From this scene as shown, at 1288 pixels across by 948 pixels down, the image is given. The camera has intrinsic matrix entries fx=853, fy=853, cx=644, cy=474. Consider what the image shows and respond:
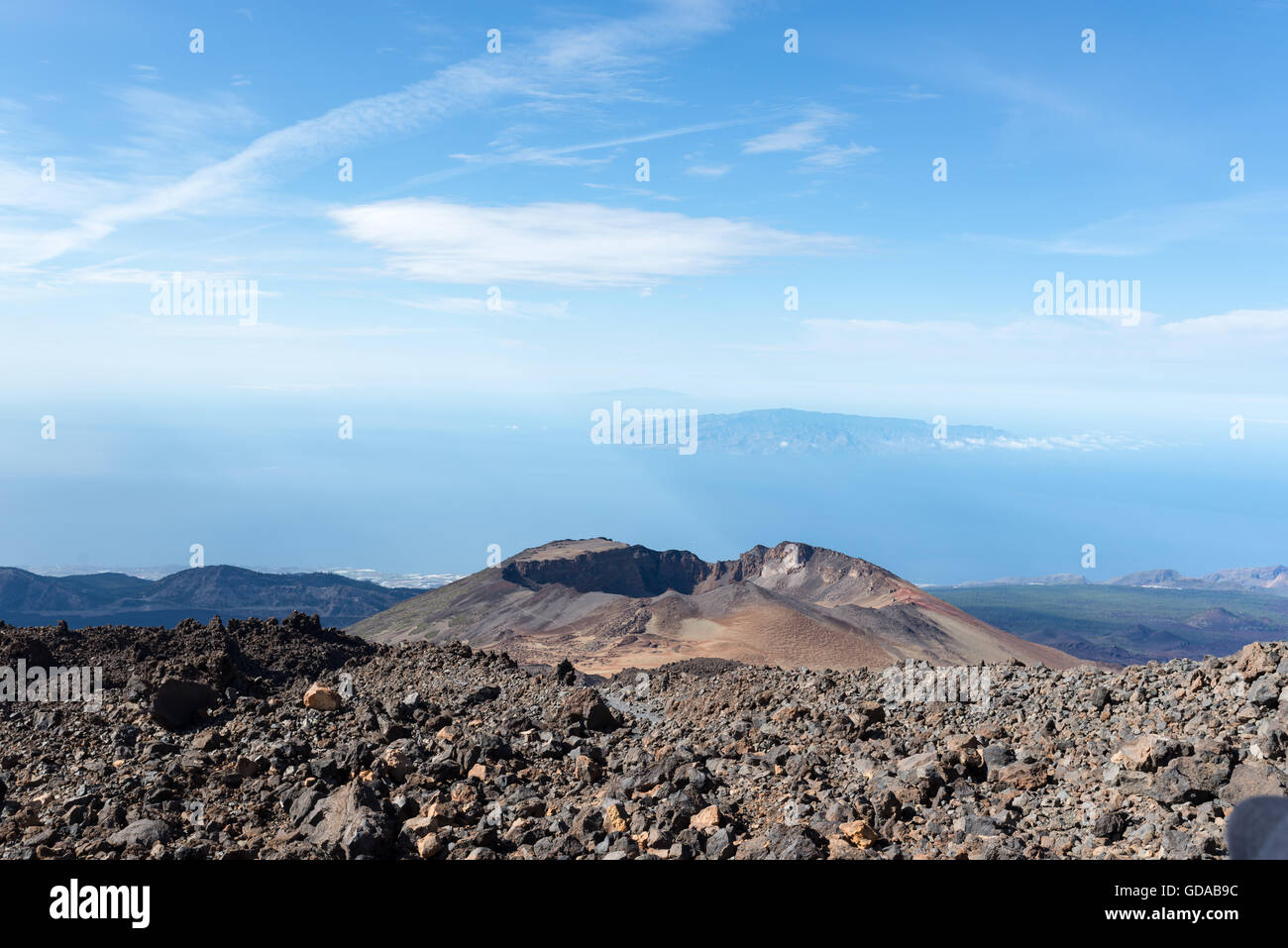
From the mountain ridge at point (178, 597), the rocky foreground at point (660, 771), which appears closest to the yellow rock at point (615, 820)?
the rocky foreground at point (660, 771)

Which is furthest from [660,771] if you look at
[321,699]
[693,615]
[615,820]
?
[693,615]

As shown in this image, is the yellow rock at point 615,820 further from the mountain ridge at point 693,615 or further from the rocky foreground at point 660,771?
the mountain ridge at point 693,615

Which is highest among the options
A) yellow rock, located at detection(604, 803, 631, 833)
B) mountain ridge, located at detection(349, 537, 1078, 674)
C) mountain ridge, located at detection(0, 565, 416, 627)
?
yellow rock, located at detection(604, 803, 631, 833)

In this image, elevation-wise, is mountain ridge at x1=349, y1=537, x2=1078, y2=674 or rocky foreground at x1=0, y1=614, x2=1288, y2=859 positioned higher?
rocky foreground at x1=0, y1=614, x2=1288, y2=859

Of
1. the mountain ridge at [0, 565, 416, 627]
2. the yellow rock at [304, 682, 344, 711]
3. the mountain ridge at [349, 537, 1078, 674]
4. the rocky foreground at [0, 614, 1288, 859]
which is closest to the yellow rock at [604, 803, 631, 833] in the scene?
the rocky foreground at [0, 614, 1288, 859]

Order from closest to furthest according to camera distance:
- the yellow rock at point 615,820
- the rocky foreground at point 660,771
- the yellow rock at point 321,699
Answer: the rocky foreground at point 660,771, the yellow rock at point 615,820, the yellow rock at point 321,699

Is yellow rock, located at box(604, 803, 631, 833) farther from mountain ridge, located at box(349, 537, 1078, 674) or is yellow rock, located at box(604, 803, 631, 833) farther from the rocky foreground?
mountain ridge, located at box(349, 537, 1078, 674)

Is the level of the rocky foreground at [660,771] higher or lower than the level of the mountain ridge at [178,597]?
higher
